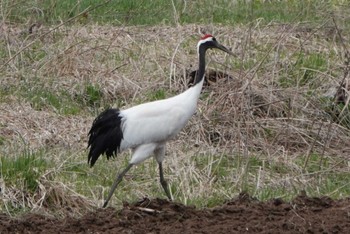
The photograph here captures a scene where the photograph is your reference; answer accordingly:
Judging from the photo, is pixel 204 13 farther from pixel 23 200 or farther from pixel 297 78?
pixel 23 200

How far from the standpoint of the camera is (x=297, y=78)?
422 inches

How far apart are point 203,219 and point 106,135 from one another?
48.9 inches

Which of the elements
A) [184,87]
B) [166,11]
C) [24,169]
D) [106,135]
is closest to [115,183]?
[106,135]

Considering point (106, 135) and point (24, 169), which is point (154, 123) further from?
point (24, 169)

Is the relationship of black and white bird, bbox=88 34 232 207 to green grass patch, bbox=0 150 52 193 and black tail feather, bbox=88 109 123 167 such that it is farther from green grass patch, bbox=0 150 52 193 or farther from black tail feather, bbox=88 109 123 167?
green grass patch, bbox=0 150 52 193

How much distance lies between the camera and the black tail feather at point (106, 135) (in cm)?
778

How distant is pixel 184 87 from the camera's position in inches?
417

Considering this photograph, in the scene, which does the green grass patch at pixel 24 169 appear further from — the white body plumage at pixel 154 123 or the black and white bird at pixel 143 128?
the white body plumage at pixel 154 123

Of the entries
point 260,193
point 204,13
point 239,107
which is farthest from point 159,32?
point 260,193

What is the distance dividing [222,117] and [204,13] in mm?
4643

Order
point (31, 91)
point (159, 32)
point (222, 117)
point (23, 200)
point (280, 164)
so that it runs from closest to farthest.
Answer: point (23, 200) < point (280, 164) < point (222, 117) < point (31, 91) < point (159, 32)

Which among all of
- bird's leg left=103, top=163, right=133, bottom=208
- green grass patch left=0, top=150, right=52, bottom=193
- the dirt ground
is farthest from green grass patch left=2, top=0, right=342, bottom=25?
the dirt ground

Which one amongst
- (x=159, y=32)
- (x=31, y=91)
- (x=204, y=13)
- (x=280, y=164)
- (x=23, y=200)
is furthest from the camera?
(x=204, y=13)

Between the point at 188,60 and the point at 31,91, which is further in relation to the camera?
the point at 188,60
